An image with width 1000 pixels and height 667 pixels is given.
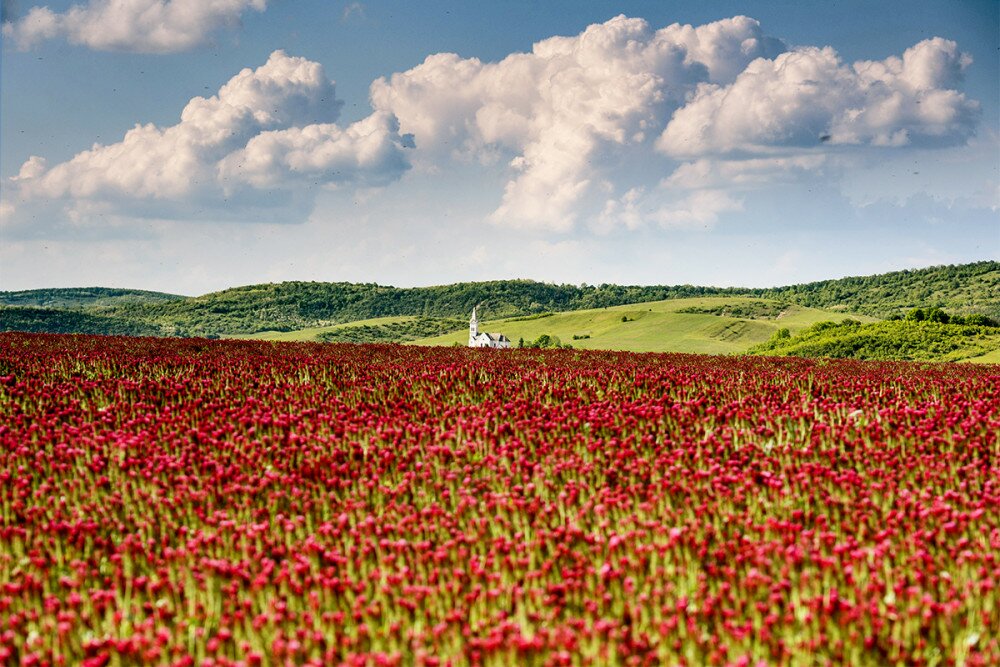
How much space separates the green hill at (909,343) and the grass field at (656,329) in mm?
18862

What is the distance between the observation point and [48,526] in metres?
6.96

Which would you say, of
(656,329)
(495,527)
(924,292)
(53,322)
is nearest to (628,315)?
(656,329)

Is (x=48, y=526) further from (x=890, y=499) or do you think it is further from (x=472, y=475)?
(x=890, y=499)

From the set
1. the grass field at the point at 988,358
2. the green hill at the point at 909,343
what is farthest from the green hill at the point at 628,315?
the grass field at the point at 988,358

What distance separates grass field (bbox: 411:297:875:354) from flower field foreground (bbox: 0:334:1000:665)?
66.5 m

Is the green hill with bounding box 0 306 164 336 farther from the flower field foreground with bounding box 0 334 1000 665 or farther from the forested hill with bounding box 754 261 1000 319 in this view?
the forested hill with bounding box 754 261 1000 319

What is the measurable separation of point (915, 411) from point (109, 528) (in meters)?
8.58

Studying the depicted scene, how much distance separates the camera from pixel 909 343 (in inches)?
2014

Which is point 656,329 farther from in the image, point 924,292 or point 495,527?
point 495,527

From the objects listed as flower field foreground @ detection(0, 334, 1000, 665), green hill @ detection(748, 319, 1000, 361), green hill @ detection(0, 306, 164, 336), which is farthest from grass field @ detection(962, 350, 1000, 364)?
green hill @ detection(0, 306, 164, 336)

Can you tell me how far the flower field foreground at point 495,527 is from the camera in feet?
16.8

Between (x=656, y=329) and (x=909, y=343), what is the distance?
161 ft

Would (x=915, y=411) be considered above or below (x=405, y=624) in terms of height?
above

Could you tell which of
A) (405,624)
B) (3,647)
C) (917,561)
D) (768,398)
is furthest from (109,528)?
(768,398)
